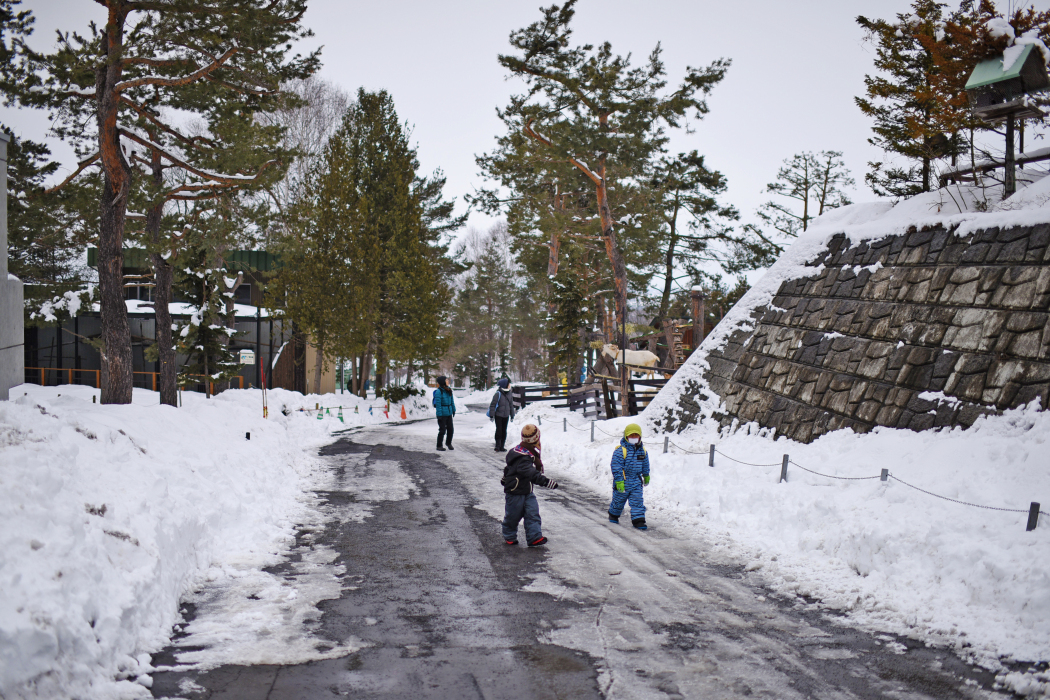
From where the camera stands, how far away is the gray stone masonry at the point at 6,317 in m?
8.98

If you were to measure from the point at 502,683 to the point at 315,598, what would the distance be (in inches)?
89.6

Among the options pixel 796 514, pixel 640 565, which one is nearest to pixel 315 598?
pixel 640 565

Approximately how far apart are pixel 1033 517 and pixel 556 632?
14.6 feet

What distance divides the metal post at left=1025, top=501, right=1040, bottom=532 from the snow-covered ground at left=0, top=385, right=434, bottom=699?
7052mm

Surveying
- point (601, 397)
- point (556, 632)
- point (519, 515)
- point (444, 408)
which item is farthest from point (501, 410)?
point (556, 632)

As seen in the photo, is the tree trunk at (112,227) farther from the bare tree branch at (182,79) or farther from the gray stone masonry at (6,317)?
the gray stone masonry at (6,317)

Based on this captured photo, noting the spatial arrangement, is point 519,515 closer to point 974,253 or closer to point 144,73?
point 974,253

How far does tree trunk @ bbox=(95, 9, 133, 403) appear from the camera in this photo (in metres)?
13.5

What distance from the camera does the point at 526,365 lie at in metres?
77.9

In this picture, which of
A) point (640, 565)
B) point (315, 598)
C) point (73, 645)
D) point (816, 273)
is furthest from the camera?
point (816, 273)

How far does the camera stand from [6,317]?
9141 millimetres

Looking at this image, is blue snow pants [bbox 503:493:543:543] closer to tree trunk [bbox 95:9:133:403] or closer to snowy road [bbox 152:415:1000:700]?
snowy road [bbox 152:415:1000:700]

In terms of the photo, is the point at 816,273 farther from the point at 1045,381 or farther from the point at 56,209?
the point at 56,209

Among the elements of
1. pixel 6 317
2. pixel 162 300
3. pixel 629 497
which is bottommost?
pixel 629 497
